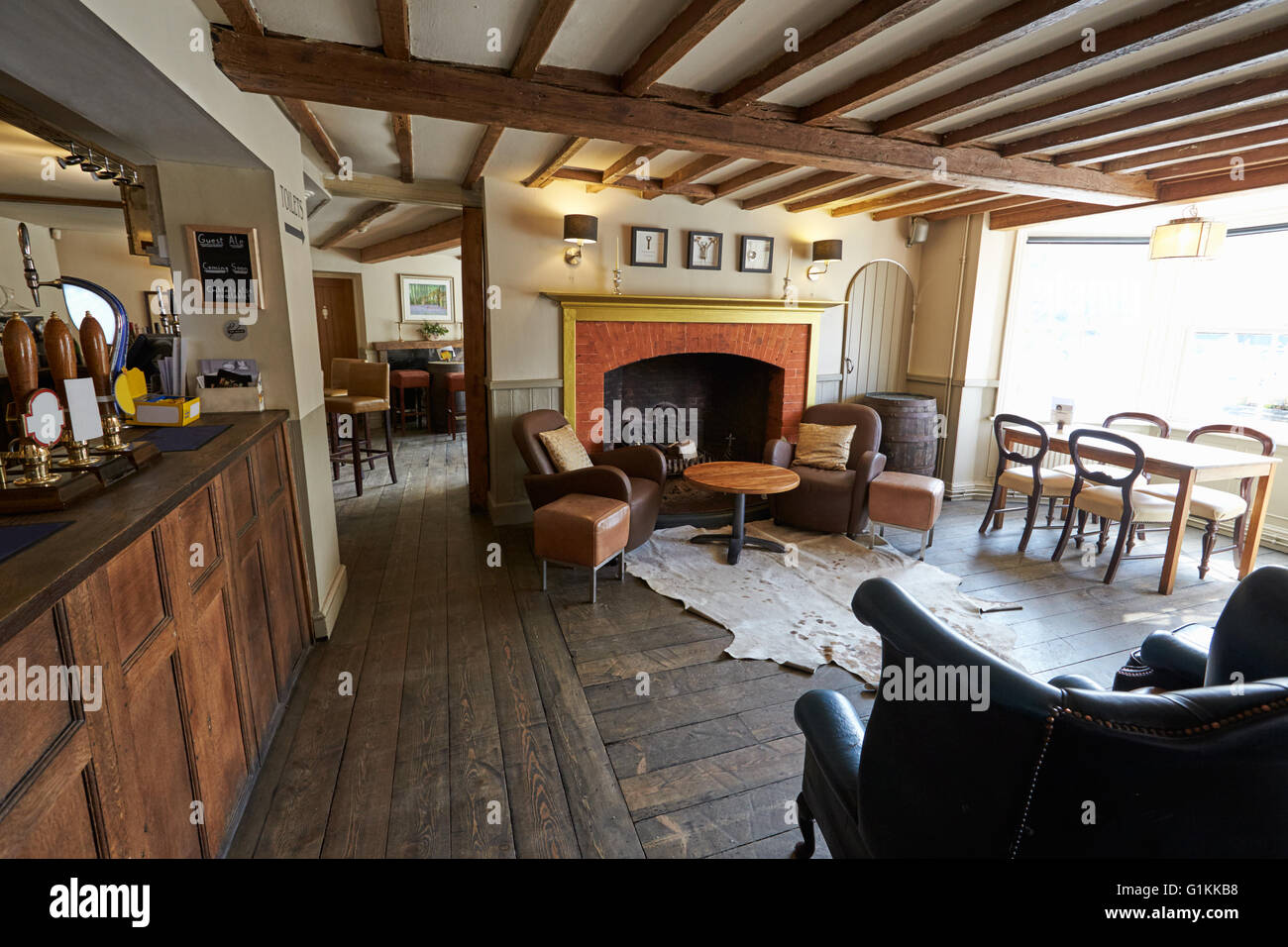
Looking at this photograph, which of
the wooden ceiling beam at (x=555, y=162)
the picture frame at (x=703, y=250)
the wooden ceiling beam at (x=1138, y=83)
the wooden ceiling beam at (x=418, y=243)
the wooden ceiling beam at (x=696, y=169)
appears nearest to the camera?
the wooden ceiling beam at (x=1138, y=83)

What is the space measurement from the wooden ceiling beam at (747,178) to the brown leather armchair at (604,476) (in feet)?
5.78

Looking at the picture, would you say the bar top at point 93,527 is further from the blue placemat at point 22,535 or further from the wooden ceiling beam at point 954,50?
the wooden ceiling beam at point 954,50

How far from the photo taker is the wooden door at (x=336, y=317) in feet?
26.9

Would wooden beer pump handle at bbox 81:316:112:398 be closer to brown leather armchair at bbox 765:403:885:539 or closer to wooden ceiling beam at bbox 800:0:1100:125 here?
wooden ceiling beam at bbox 800:0:1100:125

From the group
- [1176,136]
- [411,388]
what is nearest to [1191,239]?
[1176,136]

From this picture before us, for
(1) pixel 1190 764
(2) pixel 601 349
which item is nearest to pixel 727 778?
(1) pixel 1190 764

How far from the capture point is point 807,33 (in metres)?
2.07

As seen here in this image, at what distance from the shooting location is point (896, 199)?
14.6 ft

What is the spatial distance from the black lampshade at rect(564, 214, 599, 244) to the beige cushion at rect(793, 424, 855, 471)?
207cm

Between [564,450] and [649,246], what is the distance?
1726mm

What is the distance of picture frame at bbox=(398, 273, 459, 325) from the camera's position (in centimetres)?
866

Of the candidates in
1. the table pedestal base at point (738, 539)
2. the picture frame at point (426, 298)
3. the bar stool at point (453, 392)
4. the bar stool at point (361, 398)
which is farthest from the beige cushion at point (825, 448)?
the picture frame at point (426, 298)

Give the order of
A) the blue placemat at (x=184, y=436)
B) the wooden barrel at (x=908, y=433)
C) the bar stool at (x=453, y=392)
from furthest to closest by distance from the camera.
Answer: the bar stool at (x=453, y=392)
the wooden barrel at (x=908, y=433)
the blue placemat at (x=184, y=436)

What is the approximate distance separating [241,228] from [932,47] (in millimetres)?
2589
